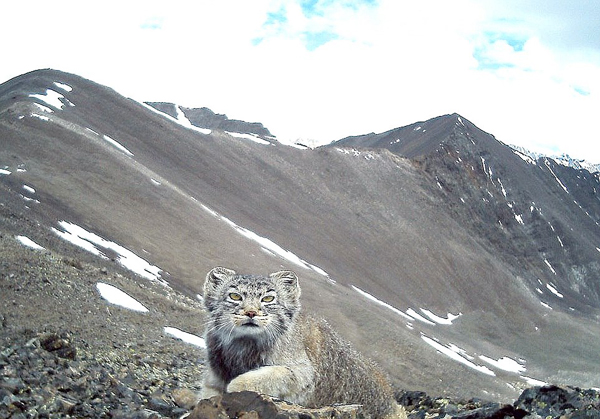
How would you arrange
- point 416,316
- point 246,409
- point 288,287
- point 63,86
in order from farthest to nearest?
1. point 63,86
2. point 416,316
3. point 288,287
4. point 246,409

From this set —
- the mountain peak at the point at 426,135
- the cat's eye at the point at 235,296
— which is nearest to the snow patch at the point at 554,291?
the mountain peak at the point at 426,135

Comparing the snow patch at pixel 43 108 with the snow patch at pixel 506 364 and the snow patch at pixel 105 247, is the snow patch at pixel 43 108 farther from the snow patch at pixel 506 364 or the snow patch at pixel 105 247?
the snow patch at pixel 506 364

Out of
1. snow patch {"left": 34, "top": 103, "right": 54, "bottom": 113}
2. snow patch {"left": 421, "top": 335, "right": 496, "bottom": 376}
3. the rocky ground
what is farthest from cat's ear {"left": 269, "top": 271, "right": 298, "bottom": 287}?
snow patch {"left": 34, "top": 103, "right": 54, "bottom": 113}

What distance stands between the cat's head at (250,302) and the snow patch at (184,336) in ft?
34.1

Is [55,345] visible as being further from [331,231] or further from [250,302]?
[331,231]

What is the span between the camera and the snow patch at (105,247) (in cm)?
2906

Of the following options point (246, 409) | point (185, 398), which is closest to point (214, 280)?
point (185, 398)

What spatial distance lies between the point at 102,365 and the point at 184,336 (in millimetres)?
8362

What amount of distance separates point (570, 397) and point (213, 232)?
3911 cm

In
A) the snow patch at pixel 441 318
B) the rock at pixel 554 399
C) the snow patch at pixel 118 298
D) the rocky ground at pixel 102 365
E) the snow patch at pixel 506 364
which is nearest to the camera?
the rocky ground at pixel 102 365

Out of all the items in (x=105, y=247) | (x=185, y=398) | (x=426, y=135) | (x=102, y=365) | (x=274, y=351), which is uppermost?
(x=426, y=135)

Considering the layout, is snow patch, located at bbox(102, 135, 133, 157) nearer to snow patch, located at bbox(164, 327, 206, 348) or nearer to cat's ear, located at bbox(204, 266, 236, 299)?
snow patch, located at bbox(164, 327, 206, 348)

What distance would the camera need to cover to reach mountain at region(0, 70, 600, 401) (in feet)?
102

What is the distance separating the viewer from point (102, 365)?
10359 millimetres
